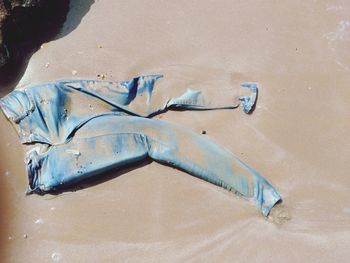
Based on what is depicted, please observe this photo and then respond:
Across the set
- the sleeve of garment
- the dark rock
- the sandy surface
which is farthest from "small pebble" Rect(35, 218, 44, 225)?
the dark rock

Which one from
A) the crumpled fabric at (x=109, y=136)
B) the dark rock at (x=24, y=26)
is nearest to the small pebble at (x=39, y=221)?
the crumpled fabric at (x=109, y=136)

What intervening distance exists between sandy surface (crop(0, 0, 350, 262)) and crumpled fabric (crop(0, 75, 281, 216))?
0.27 feet

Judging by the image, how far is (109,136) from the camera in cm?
309

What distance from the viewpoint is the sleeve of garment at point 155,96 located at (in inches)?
128

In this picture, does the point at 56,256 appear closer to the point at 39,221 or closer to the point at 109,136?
the point at 39,221

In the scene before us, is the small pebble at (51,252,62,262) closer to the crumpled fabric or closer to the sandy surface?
the sandy surface

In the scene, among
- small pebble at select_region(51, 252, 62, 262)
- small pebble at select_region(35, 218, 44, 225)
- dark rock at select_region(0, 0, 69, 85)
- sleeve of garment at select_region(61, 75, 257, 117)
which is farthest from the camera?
dark rock at select_region(0, 0, 69, 85)

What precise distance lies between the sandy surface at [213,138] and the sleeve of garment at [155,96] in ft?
0.21

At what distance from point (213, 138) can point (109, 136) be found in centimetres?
65

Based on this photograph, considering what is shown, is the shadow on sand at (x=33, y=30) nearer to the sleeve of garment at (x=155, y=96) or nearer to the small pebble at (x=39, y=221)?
the sleeve of garment at (x=155, y=96)

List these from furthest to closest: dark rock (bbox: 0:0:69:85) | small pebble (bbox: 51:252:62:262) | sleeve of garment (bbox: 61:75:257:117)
Answer: 1. dark rock (bbox: 0:0:69:85)
2. sleeve of garment (bbox: 61:75:257:117)
3. small pebble (bbox: 51:252:62:262)

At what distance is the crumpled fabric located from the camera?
302 cm

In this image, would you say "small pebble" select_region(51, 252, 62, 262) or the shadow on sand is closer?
"small pebble" select_region(51, 252, 62, 262)

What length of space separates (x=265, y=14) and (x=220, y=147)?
1.17 metres
